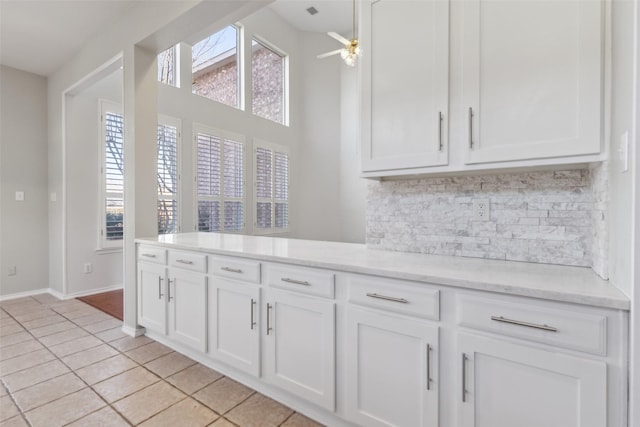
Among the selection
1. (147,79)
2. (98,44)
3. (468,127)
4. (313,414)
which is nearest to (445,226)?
(468,127)

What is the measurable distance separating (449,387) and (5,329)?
3836 millimetres

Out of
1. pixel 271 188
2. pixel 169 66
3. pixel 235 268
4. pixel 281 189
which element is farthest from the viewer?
pixel 281 189

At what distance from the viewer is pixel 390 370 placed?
4.57 feet

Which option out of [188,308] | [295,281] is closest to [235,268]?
[295,281]

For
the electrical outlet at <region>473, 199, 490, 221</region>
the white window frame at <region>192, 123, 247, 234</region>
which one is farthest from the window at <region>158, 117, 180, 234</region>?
the electrical outlet at <region>473, 199, 490, 221</region>

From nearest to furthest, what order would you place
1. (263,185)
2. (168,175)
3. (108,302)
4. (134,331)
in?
(134,331), (108,302), (168,175), (263,185)

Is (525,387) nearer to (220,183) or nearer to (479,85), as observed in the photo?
(479,85)

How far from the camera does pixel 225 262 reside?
2047mm

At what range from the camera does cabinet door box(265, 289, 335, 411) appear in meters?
1.58

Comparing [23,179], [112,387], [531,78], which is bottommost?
[112,387]

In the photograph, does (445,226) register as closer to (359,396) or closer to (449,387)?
(449,387)

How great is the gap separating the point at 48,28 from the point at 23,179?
1969mm

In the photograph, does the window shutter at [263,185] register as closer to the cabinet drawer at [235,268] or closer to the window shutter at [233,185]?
the window shutter at [233,185]

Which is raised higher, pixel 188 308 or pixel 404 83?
pixel 404 83
